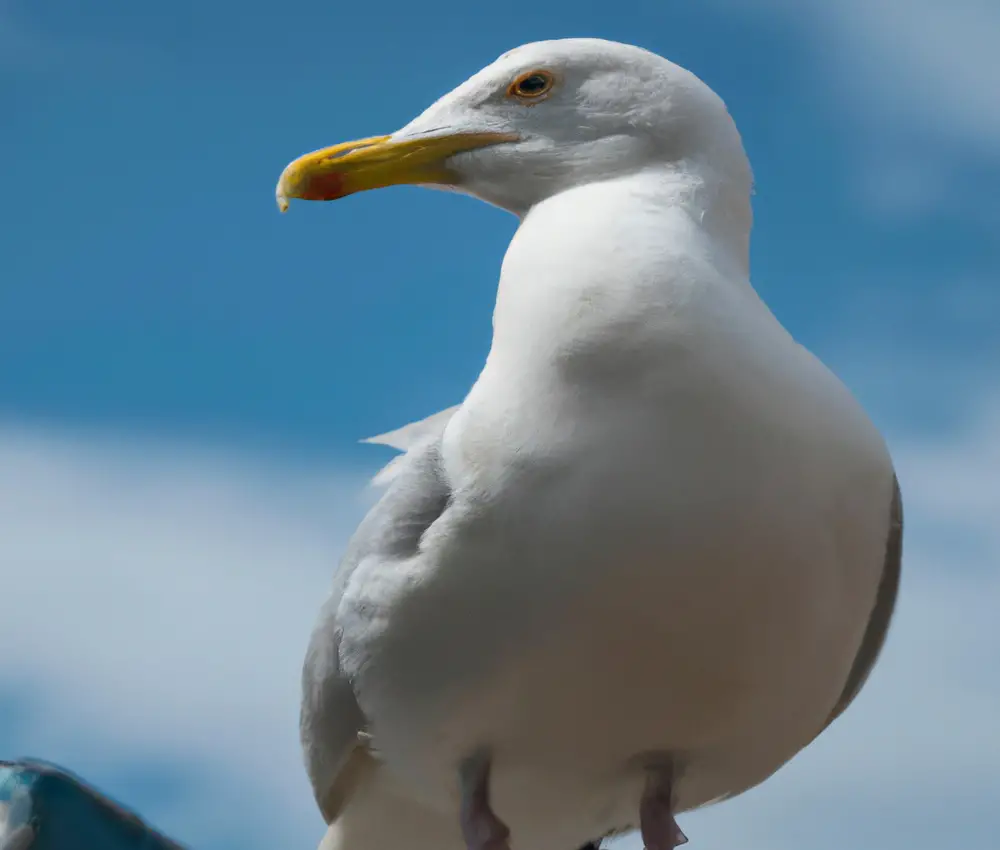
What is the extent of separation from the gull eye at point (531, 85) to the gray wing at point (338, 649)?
721mm

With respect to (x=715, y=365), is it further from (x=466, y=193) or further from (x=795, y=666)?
(x=466, y=193)

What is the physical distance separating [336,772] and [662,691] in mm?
817

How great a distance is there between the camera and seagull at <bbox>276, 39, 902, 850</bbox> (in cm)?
276

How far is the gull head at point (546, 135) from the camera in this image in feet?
10.4

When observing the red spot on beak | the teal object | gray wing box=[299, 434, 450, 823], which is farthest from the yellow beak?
the teal object

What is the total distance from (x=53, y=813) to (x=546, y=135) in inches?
64.6

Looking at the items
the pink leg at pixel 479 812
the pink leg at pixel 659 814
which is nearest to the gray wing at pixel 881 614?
the pink leg at pixel 659 814

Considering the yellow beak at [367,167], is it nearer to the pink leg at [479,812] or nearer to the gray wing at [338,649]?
the gray wing at [338,649]

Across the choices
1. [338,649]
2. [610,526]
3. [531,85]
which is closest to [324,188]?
[531,85]

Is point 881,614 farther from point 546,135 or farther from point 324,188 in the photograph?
point 324,188

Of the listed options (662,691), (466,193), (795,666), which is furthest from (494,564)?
(466,193)

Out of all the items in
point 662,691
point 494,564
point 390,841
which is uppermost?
point 494,564

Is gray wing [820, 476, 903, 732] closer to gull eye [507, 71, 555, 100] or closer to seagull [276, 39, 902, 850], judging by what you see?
seagull [276, 39, 902, 850]

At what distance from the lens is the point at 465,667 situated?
2852 millimetres
